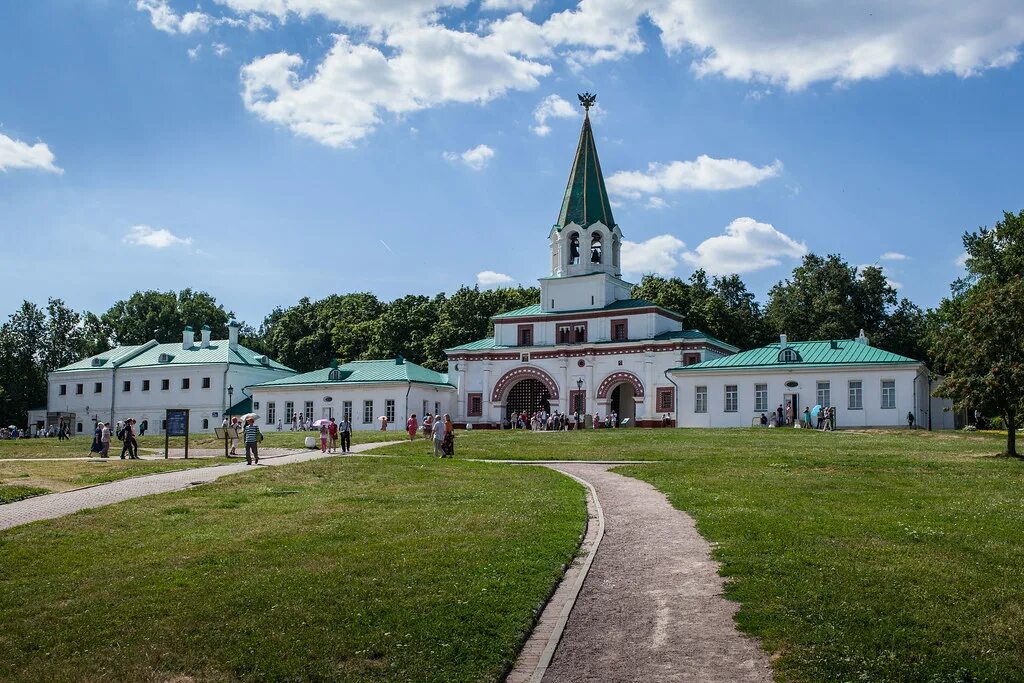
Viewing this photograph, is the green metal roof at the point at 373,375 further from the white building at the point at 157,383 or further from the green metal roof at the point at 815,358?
the green metal roof at the point at 815,358

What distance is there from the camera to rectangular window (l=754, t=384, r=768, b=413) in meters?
56.5

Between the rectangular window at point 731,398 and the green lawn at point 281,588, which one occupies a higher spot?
the rectangular window at point 731,398

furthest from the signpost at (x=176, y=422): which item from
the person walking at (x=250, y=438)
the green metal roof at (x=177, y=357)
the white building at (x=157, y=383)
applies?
the green metal roof at (x=177, y=357)

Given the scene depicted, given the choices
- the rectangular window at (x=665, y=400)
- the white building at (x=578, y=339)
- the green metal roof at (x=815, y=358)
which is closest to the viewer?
the green metal roof at (x=815, y=358)

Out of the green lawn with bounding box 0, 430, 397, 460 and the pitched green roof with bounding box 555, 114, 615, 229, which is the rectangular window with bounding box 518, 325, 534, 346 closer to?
the pitched green roof with bounding box 555, 114, 615, 229

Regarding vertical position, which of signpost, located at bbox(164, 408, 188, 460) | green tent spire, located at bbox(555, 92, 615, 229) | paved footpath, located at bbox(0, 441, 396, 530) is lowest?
paved footpath, located at bbox(0, 441, 396, 530)

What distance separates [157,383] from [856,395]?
173ft

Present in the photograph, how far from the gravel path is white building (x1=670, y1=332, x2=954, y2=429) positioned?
39.8m

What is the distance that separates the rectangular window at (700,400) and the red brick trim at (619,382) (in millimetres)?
4840

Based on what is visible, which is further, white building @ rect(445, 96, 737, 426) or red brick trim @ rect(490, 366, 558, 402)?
red brick trim @ rect(490, 366, 558, 402)

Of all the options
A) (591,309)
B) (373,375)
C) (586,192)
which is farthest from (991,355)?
(373,375)

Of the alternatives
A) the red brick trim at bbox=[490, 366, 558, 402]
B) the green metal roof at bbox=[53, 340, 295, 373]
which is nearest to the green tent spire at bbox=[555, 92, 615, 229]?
the red brick trim at bbox=[490, 366, 558, 402]

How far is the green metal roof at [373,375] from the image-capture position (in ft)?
222

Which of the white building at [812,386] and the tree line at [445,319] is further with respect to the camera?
the tree line at [445,319]
